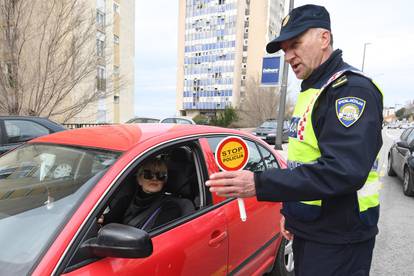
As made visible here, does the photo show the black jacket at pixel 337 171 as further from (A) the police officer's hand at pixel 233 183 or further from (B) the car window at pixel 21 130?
(B) the car window at pixel 21 130

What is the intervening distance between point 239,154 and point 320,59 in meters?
0.60

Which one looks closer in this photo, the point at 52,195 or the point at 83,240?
the point at 83,240

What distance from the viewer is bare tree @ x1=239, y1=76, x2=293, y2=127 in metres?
37.9

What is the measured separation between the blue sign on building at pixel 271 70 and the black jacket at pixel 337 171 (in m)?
12.0

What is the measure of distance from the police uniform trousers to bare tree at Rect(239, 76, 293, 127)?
36623 millimetres

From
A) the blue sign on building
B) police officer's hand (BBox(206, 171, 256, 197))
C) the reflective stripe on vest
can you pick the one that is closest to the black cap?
the reflective stripe on vest

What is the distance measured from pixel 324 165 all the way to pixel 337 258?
0.52 m

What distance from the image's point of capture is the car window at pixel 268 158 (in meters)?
3.17

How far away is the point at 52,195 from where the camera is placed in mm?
1767

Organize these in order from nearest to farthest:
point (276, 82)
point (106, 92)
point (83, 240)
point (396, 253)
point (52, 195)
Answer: point (83, 240)
point (52, 195)
point (396, 253)
point (106, 92)
point (276, 82)

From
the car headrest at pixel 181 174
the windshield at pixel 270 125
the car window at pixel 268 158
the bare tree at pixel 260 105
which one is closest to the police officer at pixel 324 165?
the car headrest at pixel 181 174

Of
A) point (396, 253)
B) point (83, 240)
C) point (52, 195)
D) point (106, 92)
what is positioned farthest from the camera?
point (106, 92)

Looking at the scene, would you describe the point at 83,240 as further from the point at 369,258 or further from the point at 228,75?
the point at 228,75

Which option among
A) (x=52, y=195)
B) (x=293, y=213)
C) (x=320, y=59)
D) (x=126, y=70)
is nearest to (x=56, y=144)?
(x=52, y=195)
